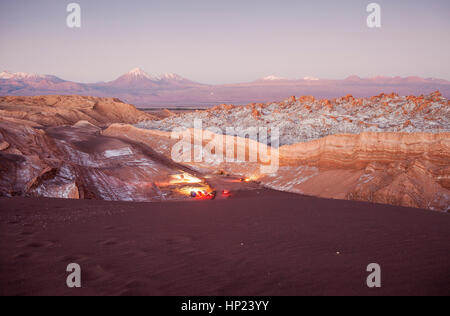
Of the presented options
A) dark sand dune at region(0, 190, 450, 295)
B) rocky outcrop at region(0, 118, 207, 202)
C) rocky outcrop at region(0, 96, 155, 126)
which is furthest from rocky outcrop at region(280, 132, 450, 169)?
rocky outcrop at region(0, 96, 155, 126)

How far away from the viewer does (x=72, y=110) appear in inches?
3024

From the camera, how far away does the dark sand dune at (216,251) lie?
307 centimetres

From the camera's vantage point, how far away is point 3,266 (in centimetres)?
335

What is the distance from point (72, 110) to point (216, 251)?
277 feet

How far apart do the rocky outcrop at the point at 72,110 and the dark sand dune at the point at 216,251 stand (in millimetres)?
65230

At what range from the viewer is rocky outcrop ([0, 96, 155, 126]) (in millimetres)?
67438

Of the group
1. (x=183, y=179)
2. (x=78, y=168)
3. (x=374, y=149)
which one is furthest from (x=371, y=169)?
(x=78, y=168)

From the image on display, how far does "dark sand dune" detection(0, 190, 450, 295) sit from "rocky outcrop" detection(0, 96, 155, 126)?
65.2 metres

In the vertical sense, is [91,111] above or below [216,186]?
above

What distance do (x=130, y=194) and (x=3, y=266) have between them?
A: 40.8 ft
